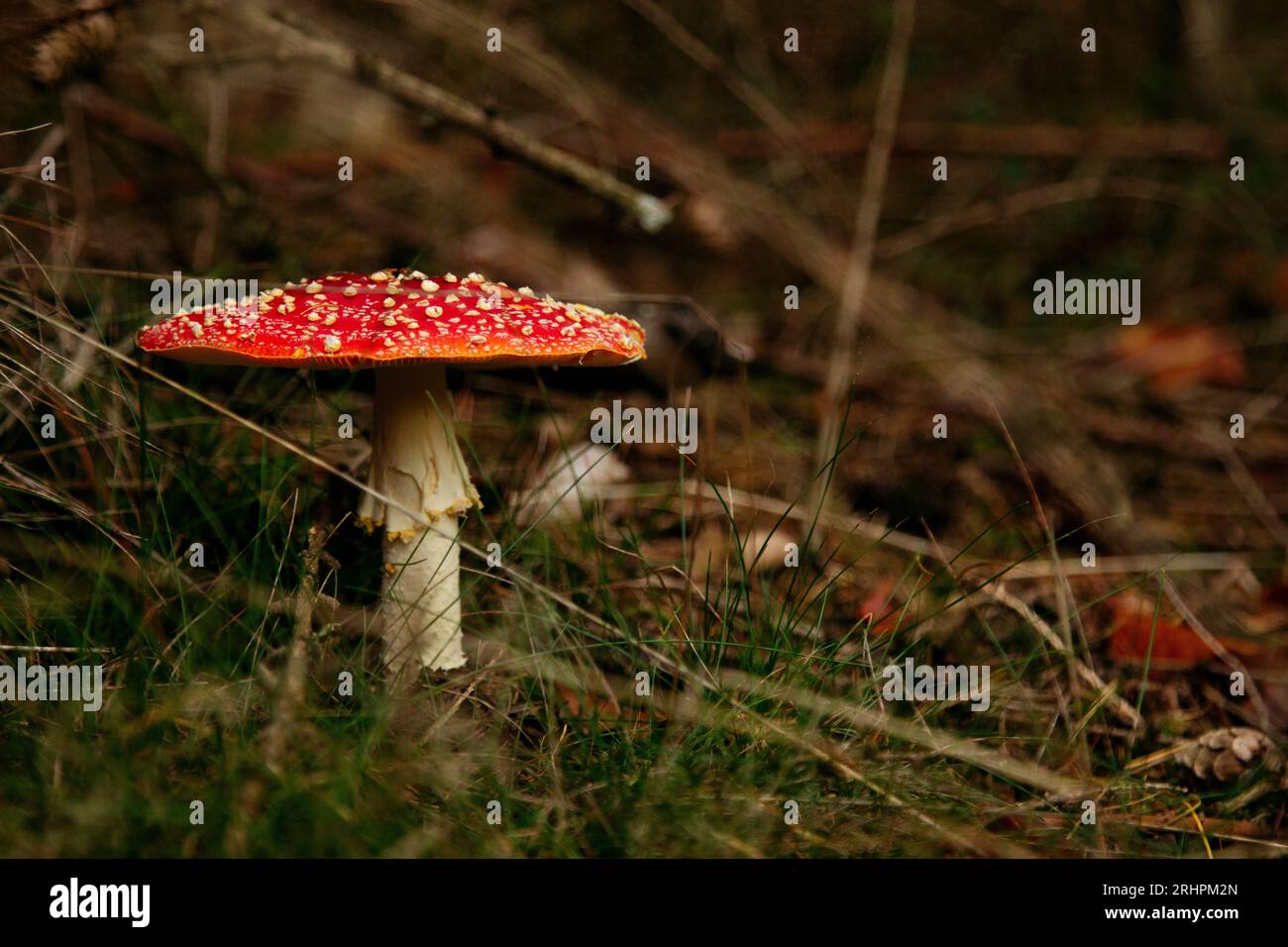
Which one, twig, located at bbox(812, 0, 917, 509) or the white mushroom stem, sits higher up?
twig, located at bbox(812, 0, 917, 509)

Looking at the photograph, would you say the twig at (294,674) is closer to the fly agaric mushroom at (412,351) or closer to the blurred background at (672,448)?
the blurred background at (672,448)

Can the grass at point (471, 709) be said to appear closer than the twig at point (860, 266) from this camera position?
Yes

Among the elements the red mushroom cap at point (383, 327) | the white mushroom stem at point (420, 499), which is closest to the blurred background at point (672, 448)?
the white mushroom stem at point (420, 499)

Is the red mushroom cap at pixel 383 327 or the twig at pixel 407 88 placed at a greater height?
the twig at pixel 407 88

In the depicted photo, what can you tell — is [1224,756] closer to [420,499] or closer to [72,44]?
[420,499]

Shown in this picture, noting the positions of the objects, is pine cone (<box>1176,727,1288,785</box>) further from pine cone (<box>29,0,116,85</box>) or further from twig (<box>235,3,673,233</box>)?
pine cone (<box>29,0,116,85</box>)

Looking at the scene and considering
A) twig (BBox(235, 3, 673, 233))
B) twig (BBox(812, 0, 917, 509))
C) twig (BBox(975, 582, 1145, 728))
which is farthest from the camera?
twig (BBox(812, 0, 917, 509))

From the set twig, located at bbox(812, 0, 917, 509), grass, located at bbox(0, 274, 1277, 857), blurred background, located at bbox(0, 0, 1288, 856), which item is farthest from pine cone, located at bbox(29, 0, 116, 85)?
twig, located at bbox(812, 0, 917, 509)

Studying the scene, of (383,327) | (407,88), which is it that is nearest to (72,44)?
(407,88)
